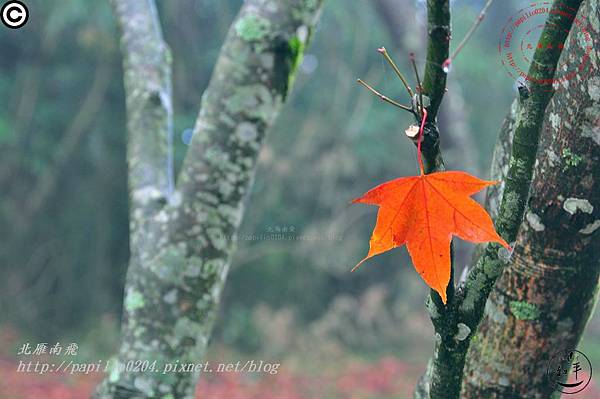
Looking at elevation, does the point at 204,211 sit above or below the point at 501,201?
below

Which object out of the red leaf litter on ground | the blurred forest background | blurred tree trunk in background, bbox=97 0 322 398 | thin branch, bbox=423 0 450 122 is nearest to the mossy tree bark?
thin branch, bbox=423 0 450 122

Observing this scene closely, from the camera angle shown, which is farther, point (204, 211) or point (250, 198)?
point (250, 198)

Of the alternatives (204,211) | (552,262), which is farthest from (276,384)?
(552,262)

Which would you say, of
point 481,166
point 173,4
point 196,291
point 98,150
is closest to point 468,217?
point 196,291

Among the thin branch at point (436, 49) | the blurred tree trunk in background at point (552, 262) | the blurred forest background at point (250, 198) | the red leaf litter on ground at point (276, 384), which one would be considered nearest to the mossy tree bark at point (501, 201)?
the thin branch at point (436, 49)

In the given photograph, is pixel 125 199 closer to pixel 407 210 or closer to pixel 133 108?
pixel 133 108

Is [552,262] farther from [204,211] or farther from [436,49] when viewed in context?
[204,211]
